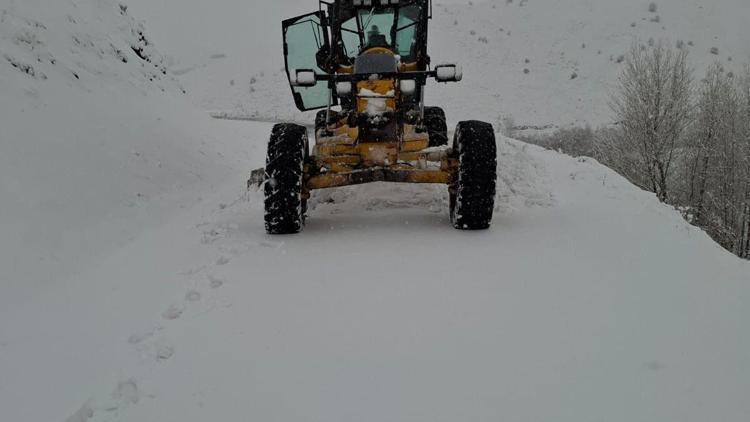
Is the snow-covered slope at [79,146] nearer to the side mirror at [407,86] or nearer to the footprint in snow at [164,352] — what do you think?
the footprint in snow at [164,352]

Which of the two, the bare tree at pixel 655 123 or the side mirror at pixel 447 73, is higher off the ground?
the side mirror at pixel 447 73

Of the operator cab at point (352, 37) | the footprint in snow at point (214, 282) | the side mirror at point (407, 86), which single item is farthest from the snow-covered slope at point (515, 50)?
the footprint in snow at point (214, 282)

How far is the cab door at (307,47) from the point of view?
6.58 m

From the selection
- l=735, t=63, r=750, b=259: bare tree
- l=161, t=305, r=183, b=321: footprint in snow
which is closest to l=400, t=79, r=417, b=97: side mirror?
l=161, t=305, r=183, b=321: footprint in snow

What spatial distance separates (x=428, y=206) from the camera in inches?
265

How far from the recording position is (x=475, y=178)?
530 centimetres

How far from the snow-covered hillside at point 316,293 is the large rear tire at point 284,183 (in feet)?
0.67

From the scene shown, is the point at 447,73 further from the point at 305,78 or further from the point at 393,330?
the point at 393,330

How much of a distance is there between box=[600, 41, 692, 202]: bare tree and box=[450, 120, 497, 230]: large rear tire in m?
13.1

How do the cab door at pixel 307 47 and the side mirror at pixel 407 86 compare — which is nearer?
the side mirror at pixel 407 86

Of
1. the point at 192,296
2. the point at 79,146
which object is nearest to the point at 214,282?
the point at 192,296

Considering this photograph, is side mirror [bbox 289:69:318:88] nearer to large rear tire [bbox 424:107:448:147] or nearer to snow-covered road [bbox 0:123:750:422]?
snow-covered road [bbox 0:123:750:422]

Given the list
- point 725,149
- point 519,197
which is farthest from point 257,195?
point 725,149

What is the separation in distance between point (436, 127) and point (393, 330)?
4.71 meters
